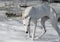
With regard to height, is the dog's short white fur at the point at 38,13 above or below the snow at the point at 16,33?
above

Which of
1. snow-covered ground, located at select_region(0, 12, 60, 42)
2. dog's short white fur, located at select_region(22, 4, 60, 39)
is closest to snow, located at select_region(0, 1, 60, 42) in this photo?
snow-covered ground, located at select_region(0, 12, 60, 42)

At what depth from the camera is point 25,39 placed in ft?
20.6

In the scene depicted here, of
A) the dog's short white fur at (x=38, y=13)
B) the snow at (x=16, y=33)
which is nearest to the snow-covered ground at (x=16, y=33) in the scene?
the snow at (x=16, y=33)

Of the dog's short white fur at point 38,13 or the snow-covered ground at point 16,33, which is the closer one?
the dog's short white fur at point 38,13

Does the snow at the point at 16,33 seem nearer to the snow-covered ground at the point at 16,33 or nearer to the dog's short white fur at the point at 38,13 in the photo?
the snow-covered ground at the point at 16,33

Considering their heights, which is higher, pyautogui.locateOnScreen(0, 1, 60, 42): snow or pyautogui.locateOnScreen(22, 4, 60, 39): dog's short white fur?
pyautogui.locateOnScreen(22, 4, 60, 39): dog's short white fur

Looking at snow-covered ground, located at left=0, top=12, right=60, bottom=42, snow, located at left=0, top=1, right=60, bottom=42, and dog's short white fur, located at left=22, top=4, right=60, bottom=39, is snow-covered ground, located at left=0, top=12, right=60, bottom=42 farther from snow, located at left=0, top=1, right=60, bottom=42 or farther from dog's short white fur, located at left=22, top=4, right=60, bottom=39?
dog's short white fur, located at left=22, top=4, right=60, bottom=39

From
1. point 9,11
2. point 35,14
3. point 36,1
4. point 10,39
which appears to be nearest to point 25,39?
point 10,39

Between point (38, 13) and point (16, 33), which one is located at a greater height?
point (38, 13)

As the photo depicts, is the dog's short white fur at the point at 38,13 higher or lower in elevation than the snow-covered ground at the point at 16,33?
higher

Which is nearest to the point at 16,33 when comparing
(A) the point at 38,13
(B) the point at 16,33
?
(B) the point at 16,33

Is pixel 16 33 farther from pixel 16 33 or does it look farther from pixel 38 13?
pixel 38 13

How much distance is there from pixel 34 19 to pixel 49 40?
0.83 metres

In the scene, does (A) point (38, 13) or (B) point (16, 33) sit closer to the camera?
(A) point (38, 13)
